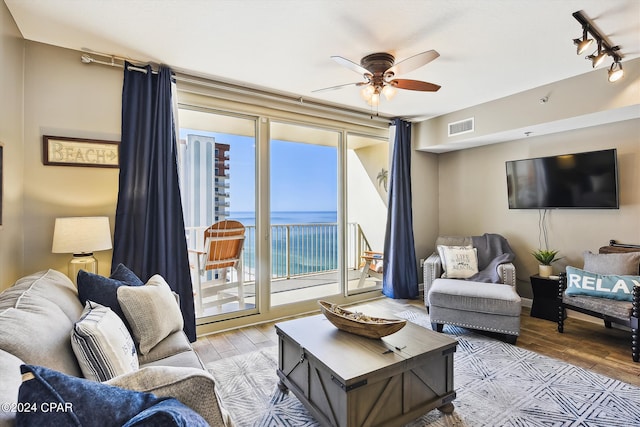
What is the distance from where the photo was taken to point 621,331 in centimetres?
321

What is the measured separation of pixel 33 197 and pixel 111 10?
1.52 meters

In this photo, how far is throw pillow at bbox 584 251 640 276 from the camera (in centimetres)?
289

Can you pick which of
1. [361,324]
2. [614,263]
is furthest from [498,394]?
[614,263]

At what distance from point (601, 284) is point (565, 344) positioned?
644 millimetres

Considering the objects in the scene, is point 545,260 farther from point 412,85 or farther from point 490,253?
point 412,85

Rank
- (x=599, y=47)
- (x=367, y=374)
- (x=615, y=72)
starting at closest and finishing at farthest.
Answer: (x=367, y=374) → (x=599, y=47) → (x=615, y=72)

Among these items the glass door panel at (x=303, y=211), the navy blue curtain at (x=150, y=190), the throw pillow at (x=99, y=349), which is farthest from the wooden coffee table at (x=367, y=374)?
the glass door panel at (x=303, y=211)

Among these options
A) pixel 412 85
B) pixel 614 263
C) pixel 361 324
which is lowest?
pixel 361 324

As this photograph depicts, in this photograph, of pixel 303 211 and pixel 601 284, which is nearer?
pixel 601 284

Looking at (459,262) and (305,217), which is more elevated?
(305,217)

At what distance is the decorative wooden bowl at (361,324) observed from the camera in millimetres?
1916

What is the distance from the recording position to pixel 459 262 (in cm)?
382

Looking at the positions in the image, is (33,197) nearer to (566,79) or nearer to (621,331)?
(566,79)

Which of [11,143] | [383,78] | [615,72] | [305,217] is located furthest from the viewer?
[305,217]
